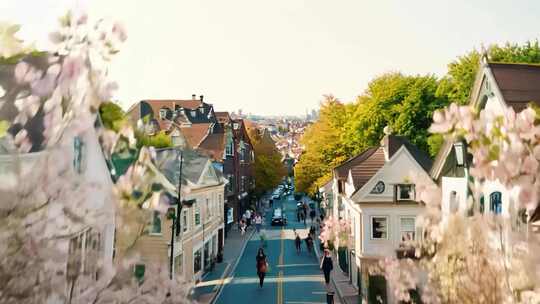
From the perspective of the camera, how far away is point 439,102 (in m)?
32.0

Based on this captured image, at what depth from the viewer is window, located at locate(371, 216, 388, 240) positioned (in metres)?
23.7

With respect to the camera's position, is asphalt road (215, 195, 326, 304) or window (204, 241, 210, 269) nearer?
asphalt road (215, 195, 326, 304)

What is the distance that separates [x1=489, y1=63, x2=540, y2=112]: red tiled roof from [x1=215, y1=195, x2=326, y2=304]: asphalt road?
13.9 meters

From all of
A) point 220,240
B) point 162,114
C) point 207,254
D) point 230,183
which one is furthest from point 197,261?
point 162,114

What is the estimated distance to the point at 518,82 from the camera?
37.4ft

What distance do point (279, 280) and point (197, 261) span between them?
465 centimetres

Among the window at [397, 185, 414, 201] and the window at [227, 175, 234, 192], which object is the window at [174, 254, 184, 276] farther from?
the window at [227, 175, 234, 192]

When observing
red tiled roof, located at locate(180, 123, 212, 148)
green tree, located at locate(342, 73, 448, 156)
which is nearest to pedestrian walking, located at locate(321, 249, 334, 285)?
green tree, located at locate(342, 73, 448, 156)

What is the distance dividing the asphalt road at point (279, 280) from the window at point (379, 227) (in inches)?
147

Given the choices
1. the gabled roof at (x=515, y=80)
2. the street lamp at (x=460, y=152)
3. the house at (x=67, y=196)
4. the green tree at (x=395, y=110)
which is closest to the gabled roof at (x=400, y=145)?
the green tree at (x=395, y=110)

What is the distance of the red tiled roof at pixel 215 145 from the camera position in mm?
41844

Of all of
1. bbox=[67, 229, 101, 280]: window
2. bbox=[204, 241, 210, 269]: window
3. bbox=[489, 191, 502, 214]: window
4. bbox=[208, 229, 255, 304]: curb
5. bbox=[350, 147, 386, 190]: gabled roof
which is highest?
bbox=[350, 147, 386, 190]: gabled roof

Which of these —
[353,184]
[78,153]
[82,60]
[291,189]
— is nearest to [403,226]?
[353,184]

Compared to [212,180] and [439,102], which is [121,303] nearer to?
[212,180]
